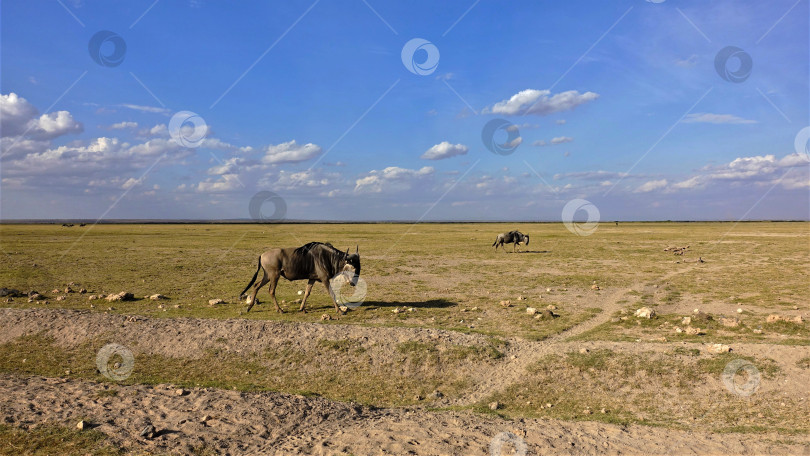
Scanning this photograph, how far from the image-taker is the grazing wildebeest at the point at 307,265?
55.2 ft

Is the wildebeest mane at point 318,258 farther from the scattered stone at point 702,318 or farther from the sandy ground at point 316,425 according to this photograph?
the scattered stone at point 702,318

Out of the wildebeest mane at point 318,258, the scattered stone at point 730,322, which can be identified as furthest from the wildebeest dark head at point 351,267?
the scattered stone at point 730,322

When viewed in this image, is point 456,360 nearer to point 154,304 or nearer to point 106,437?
point 106,437

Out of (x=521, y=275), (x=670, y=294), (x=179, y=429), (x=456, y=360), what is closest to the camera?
(x=179, y=429)

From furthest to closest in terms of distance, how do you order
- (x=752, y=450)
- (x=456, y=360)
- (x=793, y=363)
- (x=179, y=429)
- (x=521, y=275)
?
1. (x=521, y=275)
2. (x=456, y=360)
3. (x=793, y=363)
4. (x=179, y=429)
5. (x=752, y=450)

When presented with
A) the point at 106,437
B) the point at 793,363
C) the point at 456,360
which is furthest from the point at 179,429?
the point at 793,363

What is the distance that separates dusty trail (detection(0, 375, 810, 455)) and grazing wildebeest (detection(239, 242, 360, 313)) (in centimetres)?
730

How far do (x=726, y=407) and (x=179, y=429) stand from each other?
10.9 metres

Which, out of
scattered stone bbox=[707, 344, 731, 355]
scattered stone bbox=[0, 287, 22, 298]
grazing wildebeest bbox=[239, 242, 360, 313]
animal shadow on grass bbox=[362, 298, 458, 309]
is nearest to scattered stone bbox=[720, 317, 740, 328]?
scattered stone bbox=[707, 344, 731, 355]

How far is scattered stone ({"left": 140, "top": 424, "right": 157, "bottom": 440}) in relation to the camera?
786cm

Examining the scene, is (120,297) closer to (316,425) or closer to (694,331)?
(316,425)

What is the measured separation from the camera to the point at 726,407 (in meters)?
9.30

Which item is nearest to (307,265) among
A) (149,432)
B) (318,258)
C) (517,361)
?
(318,258)

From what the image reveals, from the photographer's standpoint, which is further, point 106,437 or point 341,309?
point 341,309
